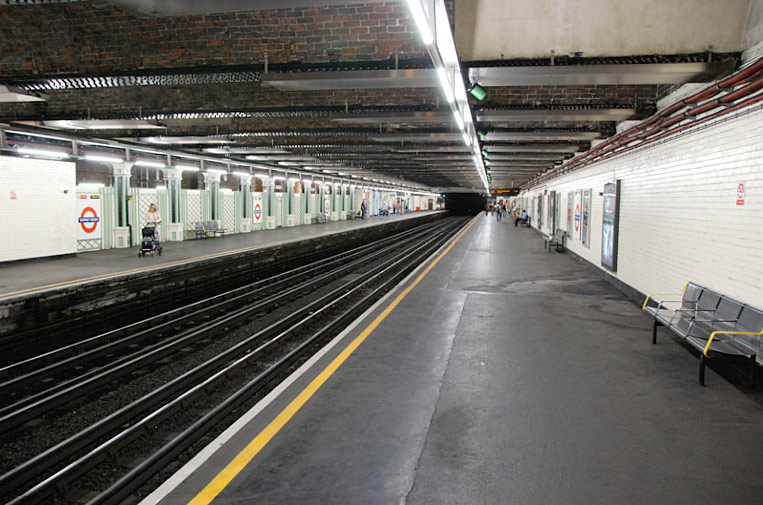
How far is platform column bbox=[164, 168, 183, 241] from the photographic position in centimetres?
1781

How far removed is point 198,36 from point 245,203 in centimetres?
1811

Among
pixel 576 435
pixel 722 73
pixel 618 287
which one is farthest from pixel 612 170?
pixel 576 435

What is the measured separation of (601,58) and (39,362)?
8.15 metres

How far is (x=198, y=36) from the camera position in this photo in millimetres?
5980

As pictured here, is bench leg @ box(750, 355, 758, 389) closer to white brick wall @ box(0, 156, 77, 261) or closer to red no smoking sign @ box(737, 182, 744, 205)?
red no smoking sign @ box(737, 182, 744, 205)

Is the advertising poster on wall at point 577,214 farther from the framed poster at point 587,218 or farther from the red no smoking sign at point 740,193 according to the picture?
the red no smoking sign at point 740,193

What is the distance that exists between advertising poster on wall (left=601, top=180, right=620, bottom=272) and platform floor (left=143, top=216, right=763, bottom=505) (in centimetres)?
413

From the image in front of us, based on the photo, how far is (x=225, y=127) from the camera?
1246cm

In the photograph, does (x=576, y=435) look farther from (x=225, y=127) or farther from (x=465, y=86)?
A: (x=225, y=127)

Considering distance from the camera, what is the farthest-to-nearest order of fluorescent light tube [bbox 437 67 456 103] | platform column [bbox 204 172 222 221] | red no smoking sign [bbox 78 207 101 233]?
1. platform column [bbox 204 172 222 221]
2. red no smoking sign [bbox 78 207 101 233]
3. fluorescent light tube [bbox 437 67 456 103]

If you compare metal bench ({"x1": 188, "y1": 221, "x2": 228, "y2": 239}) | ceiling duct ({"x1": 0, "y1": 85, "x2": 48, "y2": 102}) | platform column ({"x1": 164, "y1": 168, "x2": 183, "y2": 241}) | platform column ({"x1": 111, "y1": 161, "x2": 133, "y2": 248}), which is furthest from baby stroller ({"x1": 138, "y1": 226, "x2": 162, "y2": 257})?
metal bench ({"x1": 188, "y1": 221, "x2": 228, "y2": 239})

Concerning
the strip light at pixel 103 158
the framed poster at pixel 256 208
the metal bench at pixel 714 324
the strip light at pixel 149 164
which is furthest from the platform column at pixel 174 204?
the metal bench at pixel 714 324

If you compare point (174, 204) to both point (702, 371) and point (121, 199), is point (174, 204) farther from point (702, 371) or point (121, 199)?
point (702, 371)

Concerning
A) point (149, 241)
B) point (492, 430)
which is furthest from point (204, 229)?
point (492, 430)
